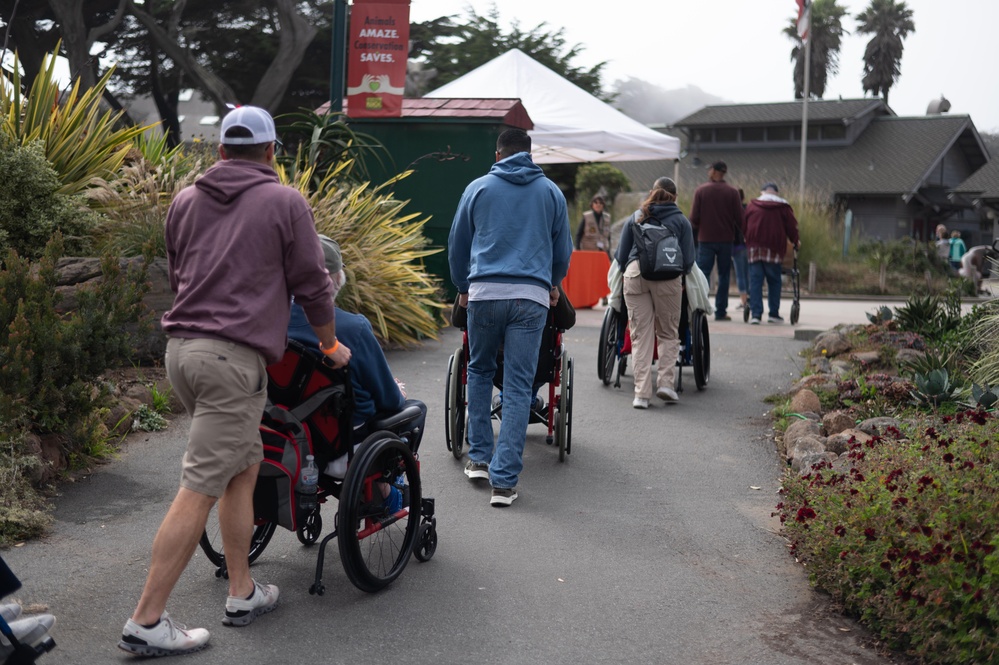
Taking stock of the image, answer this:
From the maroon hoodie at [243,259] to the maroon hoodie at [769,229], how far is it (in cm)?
1119

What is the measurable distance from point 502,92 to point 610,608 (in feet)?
46.2

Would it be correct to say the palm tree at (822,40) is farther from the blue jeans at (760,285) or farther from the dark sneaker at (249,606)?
the dark sneaker at (249,606)

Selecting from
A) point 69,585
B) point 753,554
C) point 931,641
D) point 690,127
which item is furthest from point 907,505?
point 690,127

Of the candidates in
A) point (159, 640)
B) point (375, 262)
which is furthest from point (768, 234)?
point (159, 640)

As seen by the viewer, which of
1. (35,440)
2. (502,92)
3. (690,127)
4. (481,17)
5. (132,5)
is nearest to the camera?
(35,440)

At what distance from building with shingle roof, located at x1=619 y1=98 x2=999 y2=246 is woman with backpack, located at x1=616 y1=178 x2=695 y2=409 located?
34.0 meters

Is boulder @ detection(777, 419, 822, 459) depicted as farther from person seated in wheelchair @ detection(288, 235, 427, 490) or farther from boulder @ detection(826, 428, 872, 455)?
person seated in wheelchair @ detection(288, 235, 427, 490)

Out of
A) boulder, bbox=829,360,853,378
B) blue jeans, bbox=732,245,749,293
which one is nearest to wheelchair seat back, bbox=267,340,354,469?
boulder, bbox=829,360,853,378

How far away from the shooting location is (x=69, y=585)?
457 cm

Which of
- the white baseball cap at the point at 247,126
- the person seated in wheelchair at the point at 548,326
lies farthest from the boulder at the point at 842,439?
the white baseball cap at the point at 247,126

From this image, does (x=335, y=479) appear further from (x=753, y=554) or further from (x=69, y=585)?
(x=753, y=554)

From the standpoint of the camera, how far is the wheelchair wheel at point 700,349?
9211 millimetres

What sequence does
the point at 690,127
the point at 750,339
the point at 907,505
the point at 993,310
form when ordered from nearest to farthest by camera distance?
the point at 907,505, the point at 993,310, the point at 750,339, the point at 690,127

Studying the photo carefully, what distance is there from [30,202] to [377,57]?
17.6ft
